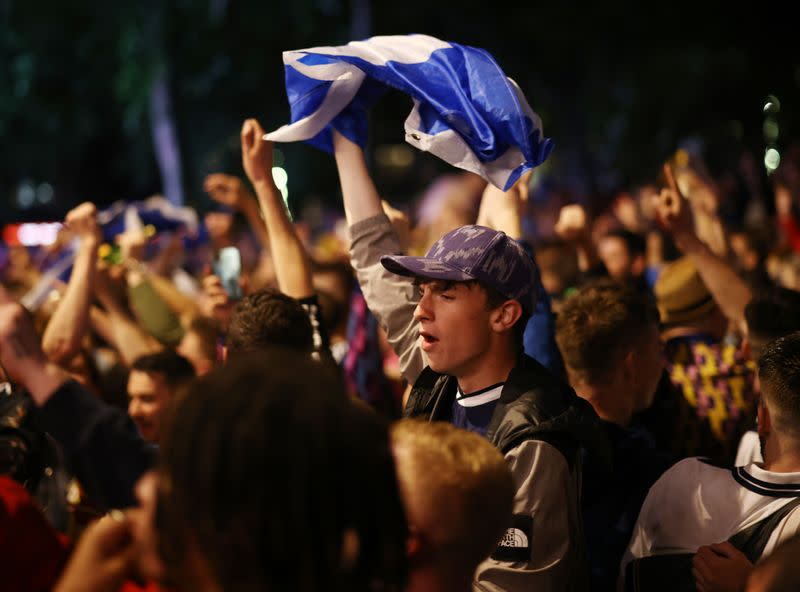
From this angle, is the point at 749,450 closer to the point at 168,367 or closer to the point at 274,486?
the point at 168,367

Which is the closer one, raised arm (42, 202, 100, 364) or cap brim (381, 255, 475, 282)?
cap brim (381, 255, 475, 282)

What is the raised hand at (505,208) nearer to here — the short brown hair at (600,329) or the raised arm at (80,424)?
the short brown hair at (600,329)

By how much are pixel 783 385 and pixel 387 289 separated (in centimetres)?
151

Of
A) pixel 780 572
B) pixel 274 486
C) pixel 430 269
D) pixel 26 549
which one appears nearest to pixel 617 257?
pixel 430 269

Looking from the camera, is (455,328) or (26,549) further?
(455,328)

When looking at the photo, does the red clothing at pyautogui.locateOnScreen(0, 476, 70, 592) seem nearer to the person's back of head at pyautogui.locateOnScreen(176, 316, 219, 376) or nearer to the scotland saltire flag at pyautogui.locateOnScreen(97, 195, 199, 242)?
the person's back of head at pyautogui.locateOnScreen(176, 316, 219, 376)

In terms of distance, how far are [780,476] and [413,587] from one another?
4.28 ft

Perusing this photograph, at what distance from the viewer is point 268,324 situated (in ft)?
12.3

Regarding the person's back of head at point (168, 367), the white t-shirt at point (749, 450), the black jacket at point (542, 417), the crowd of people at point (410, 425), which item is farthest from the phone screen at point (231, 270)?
the white t-shirt at point (749, 450)

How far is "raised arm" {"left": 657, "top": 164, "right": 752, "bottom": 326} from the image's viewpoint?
5148mm

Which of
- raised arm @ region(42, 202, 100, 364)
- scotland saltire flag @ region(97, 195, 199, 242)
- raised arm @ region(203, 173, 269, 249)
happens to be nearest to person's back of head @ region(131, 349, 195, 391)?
raised arm @ region(42, 202, 100, 364)

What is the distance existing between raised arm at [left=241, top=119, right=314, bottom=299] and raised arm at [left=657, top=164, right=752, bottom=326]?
181 cm

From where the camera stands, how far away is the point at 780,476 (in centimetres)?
304

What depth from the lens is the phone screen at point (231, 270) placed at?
222 inches
